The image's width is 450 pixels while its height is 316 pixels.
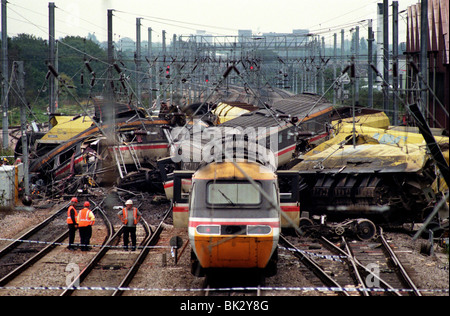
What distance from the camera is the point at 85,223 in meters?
15.2

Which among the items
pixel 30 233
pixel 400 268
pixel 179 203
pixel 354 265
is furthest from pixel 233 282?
pixel 30 233

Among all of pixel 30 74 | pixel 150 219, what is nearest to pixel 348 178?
pixel 150 219

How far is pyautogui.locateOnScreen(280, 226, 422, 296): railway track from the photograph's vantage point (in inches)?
437

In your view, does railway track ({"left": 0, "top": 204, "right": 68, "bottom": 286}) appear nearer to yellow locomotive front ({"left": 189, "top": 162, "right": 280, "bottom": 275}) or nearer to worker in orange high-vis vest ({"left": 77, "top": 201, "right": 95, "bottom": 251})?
worker in orange high-vis vest ({"left": 77, "top": 201, "right": 95, "bottom": 251})

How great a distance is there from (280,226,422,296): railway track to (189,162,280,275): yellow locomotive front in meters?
1.57

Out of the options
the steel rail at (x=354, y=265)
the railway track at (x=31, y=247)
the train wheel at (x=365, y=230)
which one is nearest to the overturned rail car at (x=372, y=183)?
the train wheel at (x=365, y=230)

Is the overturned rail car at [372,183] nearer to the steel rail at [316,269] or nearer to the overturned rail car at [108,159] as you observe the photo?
the steel rail at [316,269]

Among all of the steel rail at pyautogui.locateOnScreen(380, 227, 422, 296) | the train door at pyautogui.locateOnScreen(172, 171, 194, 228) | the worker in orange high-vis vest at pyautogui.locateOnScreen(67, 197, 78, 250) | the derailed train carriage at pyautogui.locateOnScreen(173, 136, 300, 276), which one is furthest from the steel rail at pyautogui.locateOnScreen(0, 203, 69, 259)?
the steel rail at pyautogui.locateOnScreen(380, 227, 422, 296)

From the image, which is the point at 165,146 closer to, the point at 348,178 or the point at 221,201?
the point at 348,178

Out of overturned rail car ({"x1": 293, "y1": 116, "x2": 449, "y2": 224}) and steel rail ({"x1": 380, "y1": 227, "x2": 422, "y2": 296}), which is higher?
overturned rail car ({"x1": 293, "y1": 116, "x2": 449, "y2": 224})

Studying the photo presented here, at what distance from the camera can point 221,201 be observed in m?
11.4

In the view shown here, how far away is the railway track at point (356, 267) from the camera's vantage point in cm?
1110

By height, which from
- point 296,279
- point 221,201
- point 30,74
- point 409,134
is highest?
point 30,74

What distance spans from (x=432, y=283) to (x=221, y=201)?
15.1ft
